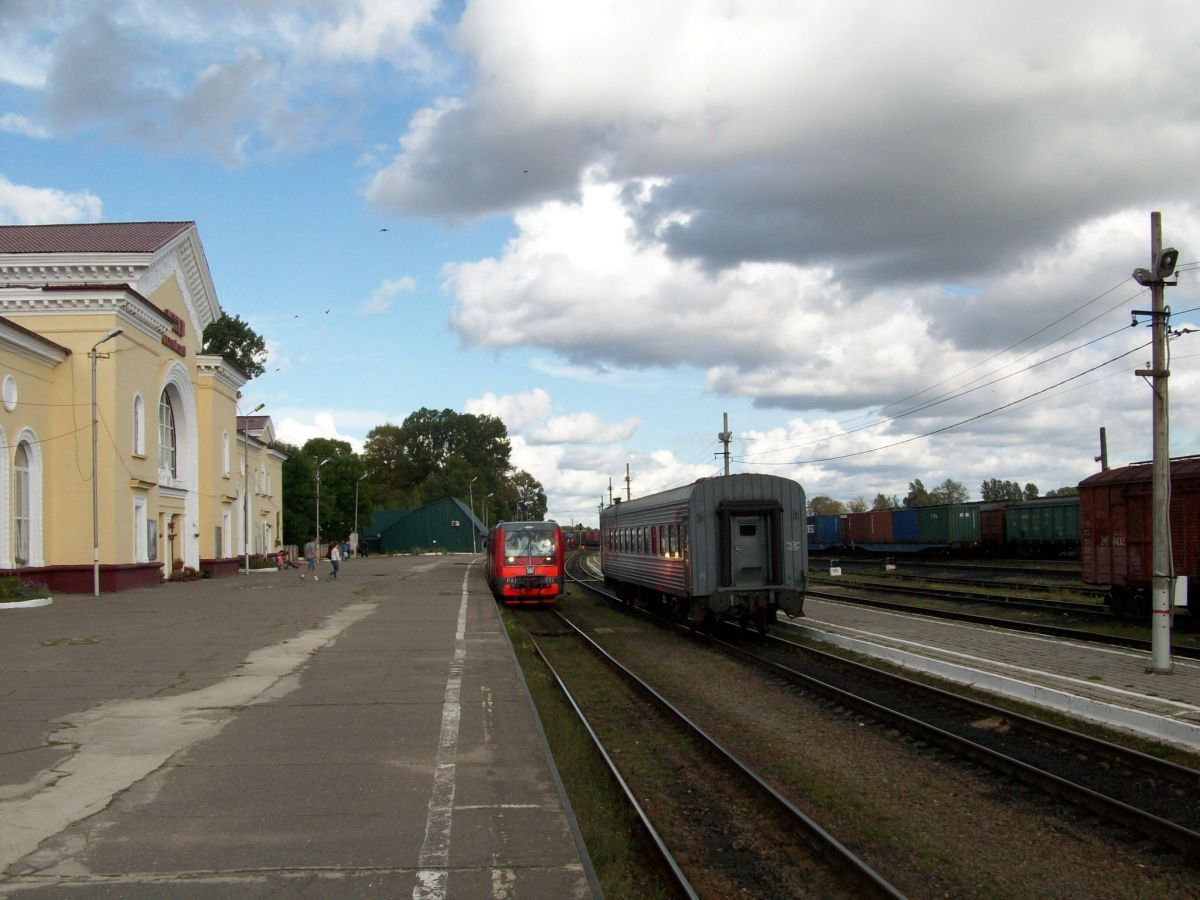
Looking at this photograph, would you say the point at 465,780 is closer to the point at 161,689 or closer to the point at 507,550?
the point at 161,689

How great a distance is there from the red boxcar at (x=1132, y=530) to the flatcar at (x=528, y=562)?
12659 millimetres

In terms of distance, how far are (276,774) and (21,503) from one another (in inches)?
994

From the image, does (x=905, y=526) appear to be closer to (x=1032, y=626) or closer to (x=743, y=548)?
(x=1032, y=626)

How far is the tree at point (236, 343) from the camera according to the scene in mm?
76800

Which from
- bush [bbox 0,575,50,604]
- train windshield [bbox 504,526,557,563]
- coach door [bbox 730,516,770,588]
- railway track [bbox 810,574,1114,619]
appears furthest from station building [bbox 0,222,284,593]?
railway track [bbox 810,574,1114,619]

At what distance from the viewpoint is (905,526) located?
170ft

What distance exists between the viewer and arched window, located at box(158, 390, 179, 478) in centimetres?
3634

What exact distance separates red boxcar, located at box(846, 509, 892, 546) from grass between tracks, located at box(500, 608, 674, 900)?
44.4 metres

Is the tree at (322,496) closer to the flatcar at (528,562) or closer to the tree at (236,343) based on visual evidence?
the tree at (236,343)

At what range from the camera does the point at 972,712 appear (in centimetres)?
1085

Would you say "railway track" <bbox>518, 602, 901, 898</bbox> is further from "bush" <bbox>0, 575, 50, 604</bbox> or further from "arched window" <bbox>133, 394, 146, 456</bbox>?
"arched window" <bbox>133, 394, 146, 456</bbox>

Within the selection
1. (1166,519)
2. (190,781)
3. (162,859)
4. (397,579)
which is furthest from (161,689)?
(397,579)

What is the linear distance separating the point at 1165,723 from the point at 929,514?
4186 centimetres

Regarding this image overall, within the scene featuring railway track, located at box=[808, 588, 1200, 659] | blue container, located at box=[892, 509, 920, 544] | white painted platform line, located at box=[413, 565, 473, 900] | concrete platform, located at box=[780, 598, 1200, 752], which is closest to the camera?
white painted platform line, located at box=[413, 565, 473, 900]
